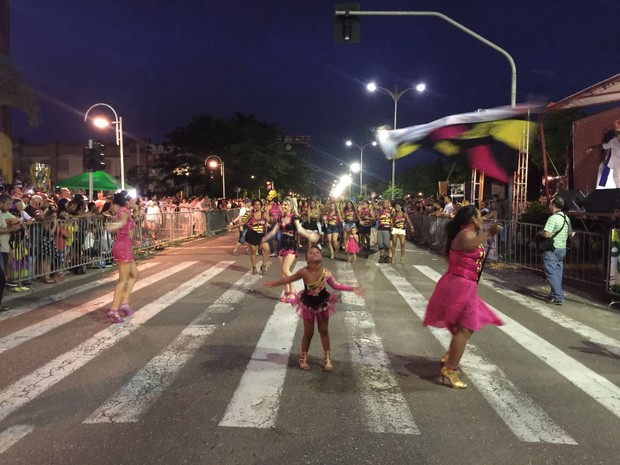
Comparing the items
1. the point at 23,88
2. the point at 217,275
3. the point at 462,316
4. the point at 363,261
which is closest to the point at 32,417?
the point at 462,316

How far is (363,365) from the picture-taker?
17.5 feet

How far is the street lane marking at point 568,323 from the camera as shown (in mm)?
6285

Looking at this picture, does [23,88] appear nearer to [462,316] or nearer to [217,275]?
[217,275]

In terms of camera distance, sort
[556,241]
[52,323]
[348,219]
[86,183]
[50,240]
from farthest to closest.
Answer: [86,183], [348,219], [50,240], [556,241], [52,323]

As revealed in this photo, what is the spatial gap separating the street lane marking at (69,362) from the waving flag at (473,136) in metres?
5.96

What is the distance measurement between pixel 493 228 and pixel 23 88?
25081mm

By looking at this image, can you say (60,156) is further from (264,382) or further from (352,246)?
(264,382)

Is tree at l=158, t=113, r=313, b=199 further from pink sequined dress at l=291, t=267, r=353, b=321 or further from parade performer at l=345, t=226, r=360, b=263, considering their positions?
pink sequined dress at l=291, t=267, r=353, b=321

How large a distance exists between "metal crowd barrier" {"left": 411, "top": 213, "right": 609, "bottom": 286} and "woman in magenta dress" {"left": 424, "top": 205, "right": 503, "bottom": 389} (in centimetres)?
566

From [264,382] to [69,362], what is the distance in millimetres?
2254

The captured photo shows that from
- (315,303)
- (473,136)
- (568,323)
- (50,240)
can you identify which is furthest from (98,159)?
(568,323)

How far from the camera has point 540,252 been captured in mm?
11828

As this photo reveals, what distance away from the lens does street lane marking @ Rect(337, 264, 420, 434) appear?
12.9ft

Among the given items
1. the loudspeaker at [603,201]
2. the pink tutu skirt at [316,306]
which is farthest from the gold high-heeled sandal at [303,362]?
the loudspeaker at [603,201]
